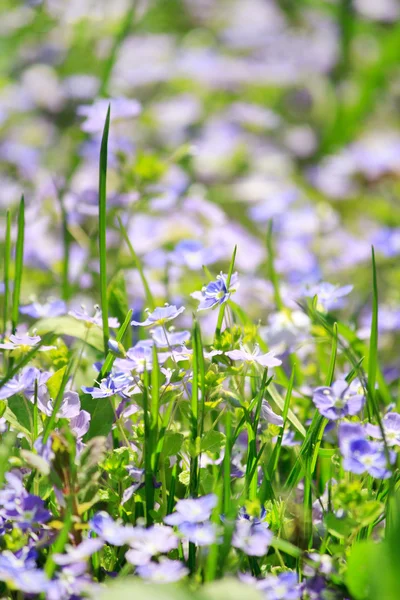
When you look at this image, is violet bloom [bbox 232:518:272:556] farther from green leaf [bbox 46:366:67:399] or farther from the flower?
green leaf [bbox 46:366:67:399]

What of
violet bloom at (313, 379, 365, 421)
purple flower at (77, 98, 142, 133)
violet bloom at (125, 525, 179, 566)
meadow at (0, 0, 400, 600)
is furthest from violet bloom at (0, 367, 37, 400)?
purple flower at (77, 98, 142, 133)

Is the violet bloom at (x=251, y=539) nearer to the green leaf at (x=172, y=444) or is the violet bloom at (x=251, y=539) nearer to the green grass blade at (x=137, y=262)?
the green leaf at (x=172, y=444)

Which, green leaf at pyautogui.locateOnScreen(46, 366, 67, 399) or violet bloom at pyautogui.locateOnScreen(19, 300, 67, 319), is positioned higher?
violet bloom at pyautogui.locateOnScreen(19, 300, 67, 319)

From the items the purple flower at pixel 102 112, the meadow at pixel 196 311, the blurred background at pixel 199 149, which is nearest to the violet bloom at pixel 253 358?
the meadow at pixel 196 311

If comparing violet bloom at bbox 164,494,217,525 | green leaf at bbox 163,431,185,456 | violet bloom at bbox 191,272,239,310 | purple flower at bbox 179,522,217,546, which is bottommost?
purple flower at bbox 179,522,217,546

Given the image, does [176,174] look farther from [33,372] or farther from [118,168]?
[33,372]

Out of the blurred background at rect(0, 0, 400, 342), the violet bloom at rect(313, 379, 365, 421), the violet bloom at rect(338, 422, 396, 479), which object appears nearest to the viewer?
the violet bloom at rect(338, 422, 396, 479)

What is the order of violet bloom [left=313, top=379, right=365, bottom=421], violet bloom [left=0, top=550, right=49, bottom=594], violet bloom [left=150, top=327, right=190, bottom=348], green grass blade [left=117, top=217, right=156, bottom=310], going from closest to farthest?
violet bloom [left=0, top=550, right=49, bottom=594] < violet bloom [left=313, top=379, right=365, bottom=421] < violet bloom [left=150, top=327, right=190, bottom=348] < green grass blade [left=117, top=217, right=156, bottom=310]

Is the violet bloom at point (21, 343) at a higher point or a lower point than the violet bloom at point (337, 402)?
higher
